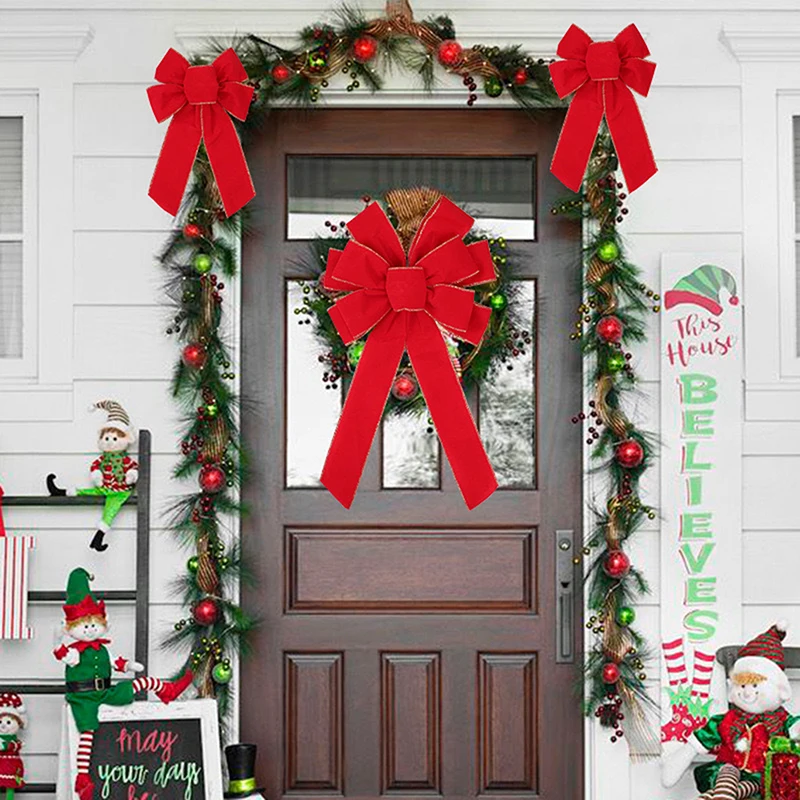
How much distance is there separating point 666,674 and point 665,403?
0.68 metres

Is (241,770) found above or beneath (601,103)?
beneath

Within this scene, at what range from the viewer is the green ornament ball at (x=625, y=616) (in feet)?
11.1

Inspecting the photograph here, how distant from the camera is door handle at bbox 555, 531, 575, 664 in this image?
352 cm

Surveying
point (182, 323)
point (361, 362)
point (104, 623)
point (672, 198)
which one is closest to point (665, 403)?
point (672, 198)

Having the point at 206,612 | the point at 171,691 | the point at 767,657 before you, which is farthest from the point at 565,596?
the point at 171,691

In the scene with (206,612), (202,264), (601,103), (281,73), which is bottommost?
(206,612)

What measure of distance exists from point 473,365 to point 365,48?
841 millimetres

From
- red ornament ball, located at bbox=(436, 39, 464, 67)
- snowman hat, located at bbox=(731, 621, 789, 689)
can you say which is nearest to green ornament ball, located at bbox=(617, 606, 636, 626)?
snowman hat, located at bbox=(731, 621, 789, 689)

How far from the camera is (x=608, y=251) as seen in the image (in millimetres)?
3404

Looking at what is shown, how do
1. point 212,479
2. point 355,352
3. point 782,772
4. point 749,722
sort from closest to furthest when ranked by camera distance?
point 782,772, point 749,722, point 212,479, point 355,352

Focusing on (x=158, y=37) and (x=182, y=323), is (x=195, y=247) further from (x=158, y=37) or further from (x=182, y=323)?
(x=158, y=37)

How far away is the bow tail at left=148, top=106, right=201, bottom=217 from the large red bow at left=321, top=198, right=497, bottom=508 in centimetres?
42

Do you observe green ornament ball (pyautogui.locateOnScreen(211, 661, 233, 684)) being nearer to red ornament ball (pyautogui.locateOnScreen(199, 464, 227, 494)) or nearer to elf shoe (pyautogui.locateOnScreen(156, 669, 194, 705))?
elf shoe (pyautogui.locateOnScreen(156, 669, 194, 705))

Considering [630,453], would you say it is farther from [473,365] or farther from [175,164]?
[175,164]
